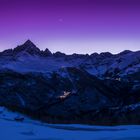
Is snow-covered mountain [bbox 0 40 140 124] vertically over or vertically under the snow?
under

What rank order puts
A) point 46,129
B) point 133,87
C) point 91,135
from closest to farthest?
point 91,135 < point 46,129 < point 133,87

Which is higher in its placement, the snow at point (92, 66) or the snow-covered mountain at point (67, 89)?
the snow at point (92, 66)

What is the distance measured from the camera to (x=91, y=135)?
1088 centimetres

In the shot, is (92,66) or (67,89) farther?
(92,66)

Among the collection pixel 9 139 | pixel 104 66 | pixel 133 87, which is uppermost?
pixel 104 66

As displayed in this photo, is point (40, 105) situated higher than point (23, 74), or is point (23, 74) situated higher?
point (23, 74)

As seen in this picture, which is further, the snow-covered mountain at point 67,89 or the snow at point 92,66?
the snow at point 92,66

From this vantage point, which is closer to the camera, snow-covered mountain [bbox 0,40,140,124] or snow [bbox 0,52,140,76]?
snow-covered mountain [bbox 0,40,140,124]

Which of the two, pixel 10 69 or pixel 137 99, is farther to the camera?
pixel 10 69

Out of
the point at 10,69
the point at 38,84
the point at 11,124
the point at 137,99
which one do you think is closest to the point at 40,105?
the point at 38,84

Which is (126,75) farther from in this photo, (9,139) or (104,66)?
(9,139)

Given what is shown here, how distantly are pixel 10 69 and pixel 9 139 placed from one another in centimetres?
15761

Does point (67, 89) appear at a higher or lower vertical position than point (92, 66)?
lower

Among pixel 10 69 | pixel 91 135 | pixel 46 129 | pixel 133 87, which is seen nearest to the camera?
pixel 91 135
